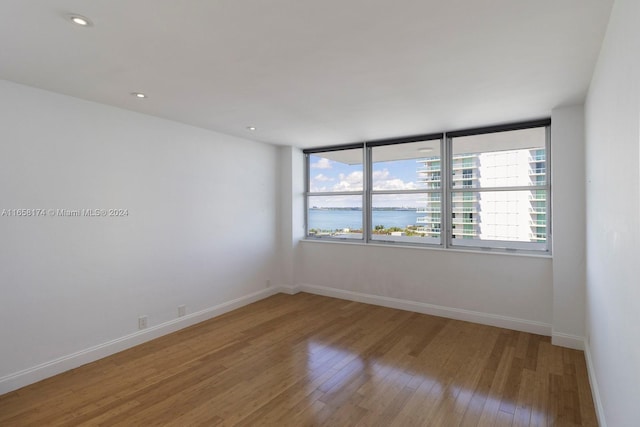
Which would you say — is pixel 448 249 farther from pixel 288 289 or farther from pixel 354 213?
pixel 288 289

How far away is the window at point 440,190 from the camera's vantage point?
4004 mm

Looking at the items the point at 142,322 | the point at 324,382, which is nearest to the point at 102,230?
the point at 142,322

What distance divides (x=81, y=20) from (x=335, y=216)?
4333 mm

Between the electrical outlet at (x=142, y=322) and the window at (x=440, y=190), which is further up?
the window at (x=440, y=190)

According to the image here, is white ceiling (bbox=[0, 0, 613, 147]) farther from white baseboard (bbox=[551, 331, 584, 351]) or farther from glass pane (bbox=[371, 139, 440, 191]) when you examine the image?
white baseboard (bbox=[551, 331, 584, 351])

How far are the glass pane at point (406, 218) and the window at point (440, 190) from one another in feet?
0.05

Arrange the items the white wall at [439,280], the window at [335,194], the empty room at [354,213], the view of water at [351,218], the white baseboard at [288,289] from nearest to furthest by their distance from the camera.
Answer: the empty room at [354,213] < the white wall at [439,280] < the view of water at [351,218] < the window at [335,194] < the white baseboard at [288,289]

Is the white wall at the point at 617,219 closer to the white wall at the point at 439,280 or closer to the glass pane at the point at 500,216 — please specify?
the white wall at the point at 439,280

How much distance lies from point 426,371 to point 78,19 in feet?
11.9

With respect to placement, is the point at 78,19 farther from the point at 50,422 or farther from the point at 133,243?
the point at 50,422

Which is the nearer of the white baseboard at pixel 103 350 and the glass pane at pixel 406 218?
the white baseboard at pixel 103 350

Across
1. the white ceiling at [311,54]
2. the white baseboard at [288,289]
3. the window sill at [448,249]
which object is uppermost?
the white ceiling at [311,54]

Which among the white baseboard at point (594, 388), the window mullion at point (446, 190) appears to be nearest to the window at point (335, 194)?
the window mullion at point (446, 190)

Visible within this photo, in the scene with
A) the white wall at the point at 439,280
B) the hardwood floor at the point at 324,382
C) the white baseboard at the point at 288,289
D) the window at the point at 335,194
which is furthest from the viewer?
the white baseboard at the point at 288,289
